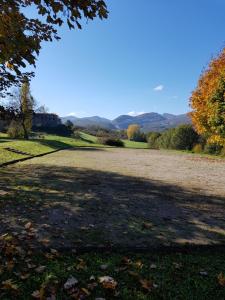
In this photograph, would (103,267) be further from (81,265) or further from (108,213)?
(108,213)

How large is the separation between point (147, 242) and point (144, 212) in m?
2.35

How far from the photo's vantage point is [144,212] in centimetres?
902

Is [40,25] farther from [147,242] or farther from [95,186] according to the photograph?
[147,242]

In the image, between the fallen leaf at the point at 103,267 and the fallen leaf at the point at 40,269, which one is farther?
the fallen leaf at the point at 103,267

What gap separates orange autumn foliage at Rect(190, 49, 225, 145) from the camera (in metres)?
33.0

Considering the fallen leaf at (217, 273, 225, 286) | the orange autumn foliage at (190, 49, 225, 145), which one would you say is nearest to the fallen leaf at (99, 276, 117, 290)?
the fallen leaf at (217, 273, 225, 286)

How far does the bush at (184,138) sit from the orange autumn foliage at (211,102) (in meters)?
52.8

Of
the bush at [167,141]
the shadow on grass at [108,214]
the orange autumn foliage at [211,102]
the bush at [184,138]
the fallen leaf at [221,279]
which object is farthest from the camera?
the bush at [167,141]

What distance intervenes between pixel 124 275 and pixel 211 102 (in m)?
31.6

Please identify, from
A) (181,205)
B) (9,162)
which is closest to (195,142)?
(9,162)

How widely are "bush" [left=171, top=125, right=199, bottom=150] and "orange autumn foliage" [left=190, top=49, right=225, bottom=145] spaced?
5284 centimetres

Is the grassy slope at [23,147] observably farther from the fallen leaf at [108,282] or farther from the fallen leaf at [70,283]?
the fallen leaf at [108,282]

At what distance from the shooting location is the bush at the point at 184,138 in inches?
3686

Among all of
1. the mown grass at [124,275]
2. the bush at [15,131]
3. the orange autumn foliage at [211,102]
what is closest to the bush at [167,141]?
the bush at [15,131]
